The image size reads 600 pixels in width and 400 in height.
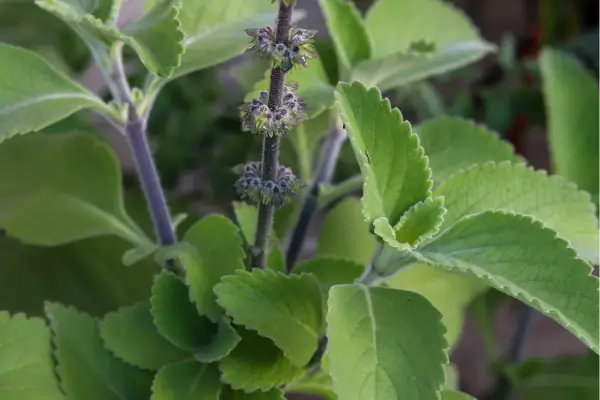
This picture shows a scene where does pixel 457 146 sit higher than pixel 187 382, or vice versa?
pixel 457 146

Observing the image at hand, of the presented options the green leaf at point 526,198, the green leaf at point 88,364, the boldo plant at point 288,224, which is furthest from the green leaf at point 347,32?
the green leaf at point 88,364

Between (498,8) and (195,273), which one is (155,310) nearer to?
(195,273)

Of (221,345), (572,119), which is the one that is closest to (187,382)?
(221,345)

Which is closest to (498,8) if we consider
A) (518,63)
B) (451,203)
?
(518,63)

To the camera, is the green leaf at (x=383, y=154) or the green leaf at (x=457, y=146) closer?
the green leaf at (x=383, y=154)

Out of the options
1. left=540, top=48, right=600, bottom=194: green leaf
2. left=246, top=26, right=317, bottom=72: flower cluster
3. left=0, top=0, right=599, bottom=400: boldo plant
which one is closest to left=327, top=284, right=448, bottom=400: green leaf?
left=0, top=0, right=599, bottom=400: boldo plant

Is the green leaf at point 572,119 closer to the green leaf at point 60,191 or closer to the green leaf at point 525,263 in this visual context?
the green leaf at point 525,263

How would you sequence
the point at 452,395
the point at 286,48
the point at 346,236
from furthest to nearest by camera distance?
the point at 346,236, the point at 452,395, the point at 286,48

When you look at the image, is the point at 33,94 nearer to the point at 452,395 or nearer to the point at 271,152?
the point at 271,152
